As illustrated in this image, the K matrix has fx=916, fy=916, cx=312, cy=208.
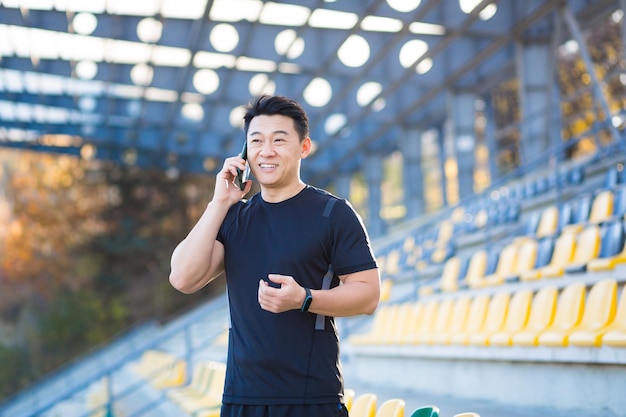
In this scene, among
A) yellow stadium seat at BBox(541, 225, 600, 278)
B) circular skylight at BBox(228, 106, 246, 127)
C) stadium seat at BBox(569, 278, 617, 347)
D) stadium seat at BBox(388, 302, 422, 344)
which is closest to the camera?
stadium seat at BBox(569, 278, 617, 347)

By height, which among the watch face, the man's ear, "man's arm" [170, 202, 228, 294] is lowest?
the watch face

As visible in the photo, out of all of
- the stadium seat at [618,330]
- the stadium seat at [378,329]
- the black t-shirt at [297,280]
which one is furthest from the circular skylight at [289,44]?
the black t-shirt at [297,280]

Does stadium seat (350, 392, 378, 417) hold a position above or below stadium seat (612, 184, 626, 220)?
below

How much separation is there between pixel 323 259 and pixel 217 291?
28941mm

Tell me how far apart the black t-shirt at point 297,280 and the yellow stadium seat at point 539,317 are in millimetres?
3420

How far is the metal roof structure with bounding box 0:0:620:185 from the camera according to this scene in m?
15.2

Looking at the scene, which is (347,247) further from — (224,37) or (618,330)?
(224,37)

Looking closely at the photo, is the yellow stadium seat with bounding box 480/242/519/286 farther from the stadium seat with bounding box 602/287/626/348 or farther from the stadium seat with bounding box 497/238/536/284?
the stadium seat with bounding box 602/287/626/348

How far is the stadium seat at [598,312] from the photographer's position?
5332 millimetres

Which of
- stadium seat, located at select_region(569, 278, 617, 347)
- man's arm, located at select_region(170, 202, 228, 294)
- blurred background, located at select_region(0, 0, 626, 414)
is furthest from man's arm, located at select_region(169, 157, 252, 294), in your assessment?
blurred background, located at select_region(0, 0, 626, 414)

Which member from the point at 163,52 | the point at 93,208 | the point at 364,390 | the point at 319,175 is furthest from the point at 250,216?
the point at 93,208

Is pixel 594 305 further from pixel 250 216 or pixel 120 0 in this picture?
pixel 120 0

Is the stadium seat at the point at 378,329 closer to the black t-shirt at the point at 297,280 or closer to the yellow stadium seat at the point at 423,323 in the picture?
the yellow stadium seat at the point at 423,323

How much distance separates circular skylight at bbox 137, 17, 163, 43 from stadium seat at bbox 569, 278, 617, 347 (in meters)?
11.8
